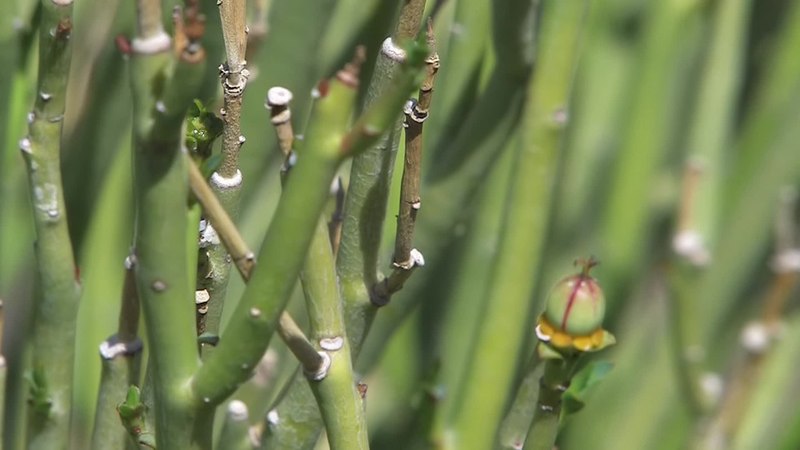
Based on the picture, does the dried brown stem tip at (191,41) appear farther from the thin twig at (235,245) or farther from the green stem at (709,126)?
the green stem at (709,126)

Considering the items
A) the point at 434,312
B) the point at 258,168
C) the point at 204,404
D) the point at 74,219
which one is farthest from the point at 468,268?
the point at 204,404

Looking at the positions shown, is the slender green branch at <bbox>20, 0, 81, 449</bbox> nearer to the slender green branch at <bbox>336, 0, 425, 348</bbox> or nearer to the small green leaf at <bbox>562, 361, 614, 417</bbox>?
the slender green branch at <bbox>336, 0, 425, 348</bbox>

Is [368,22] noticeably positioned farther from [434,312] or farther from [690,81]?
[690,81]

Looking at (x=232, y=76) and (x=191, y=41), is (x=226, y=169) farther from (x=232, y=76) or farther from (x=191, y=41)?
(x=191, y=41)

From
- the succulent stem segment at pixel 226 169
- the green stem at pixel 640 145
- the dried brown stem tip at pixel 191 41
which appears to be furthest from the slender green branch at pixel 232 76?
the green stem at pixel 640 145

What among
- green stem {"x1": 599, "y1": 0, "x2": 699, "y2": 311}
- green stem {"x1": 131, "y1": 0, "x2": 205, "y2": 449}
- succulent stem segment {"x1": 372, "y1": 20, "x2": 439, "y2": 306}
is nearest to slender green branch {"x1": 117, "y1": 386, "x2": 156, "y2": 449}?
green stem {"x1": 131, "y1": 0, "x2": 205, "y2": 449}

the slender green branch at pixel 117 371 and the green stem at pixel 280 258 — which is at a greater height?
the green stem at pixel 280 258
